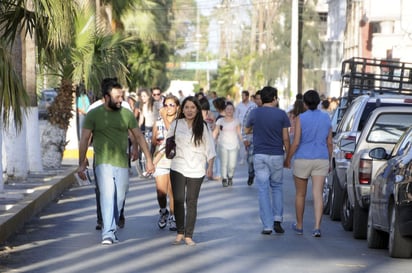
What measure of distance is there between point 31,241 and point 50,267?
2.21m

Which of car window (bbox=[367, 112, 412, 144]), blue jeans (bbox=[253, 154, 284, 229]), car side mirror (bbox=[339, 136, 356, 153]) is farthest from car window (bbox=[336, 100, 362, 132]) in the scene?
blue jeans (bbox=[253, 154, 284, 229])

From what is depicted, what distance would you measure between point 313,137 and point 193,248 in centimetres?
240

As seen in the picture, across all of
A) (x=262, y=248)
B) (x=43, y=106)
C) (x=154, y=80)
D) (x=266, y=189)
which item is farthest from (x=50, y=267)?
(x=154, y=80)

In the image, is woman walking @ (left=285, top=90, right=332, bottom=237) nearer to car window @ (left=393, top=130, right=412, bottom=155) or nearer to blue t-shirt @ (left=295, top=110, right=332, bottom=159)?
blue t-shirt @ (left=295, top=110, right=332, bottom=159)

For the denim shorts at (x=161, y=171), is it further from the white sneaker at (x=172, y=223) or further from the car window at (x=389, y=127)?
the car window at (x=389, y=127)

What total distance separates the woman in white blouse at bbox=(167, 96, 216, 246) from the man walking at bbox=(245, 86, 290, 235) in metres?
1.16

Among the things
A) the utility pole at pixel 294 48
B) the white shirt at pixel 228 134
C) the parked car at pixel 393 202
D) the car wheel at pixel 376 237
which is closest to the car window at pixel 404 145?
the parked car at pixel 393 202

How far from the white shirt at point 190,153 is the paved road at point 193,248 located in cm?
86

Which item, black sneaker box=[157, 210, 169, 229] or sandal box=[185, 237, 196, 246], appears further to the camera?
black sneaker box=[157, 210, 169, 229]

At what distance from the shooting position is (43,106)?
5516cm

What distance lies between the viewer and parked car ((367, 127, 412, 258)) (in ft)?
35.7

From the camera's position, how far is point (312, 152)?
13.5 meters

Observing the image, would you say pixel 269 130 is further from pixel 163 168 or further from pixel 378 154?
pixel 378 154

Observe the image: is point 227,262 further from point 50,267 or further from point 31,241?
point 31,241
